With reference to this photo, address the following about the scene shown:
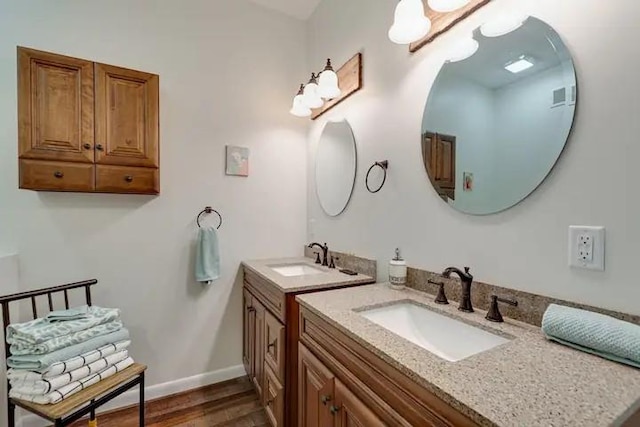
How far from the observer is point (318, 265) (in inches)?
83.7

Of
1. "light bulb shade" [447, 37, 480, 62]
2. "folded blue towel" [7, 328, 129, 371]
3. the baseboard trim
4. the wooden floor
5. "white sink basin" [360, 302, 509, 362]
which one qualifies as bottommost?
the wooden floor

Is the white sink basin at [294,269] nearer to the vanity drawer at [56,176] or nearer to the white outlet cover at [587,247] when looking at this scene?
the vanity drawer at [56,176]

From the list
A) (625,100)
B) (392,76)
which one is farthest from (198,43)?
(625,100)

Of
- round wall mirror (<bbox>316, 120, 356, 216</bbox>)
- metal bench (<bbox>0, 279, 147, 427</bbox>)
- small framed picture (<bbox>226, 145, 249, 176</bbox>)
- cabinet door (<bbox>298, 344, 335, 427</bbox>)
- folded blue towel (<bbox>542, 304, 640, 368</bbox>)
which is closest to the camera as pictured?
folded blue towel (<bbox>542, 304, 640, 368</bbox>)

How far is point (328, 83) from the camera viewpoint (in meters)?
1.85

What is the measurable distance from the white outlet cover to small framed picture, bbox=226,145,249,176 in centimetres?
195

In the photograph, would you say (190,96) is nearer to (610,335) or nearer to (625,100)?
(625,100)

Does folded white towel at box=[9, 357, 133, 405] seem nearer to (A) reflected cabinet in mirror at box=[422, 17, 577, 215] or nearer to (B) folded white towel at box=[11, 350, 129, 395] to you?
(B) folded white towel at box=[11, 350, 129, 395]

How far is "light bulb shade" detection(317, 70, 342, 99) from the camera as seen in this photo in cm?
185

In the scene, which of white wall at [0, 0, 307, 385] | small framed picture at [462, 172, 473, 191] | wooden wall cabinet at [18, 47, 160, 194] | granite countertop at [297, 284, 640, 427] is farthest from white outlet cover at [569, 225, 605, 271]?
wooden wall cabinet at [18, 47, 160, 194]

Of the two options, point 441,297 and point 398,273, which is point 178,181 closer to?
point 398,273

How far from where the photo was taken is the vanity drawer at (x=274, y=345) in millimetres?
1441

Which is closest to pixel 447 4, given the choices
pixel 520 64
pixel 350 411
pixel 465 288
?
pixel 520 64

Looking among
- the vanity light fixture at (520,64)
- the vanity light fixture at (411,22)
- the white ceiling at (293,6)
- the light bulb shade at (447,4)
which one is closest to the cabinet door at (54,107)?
the white ceiling at (293,6)
